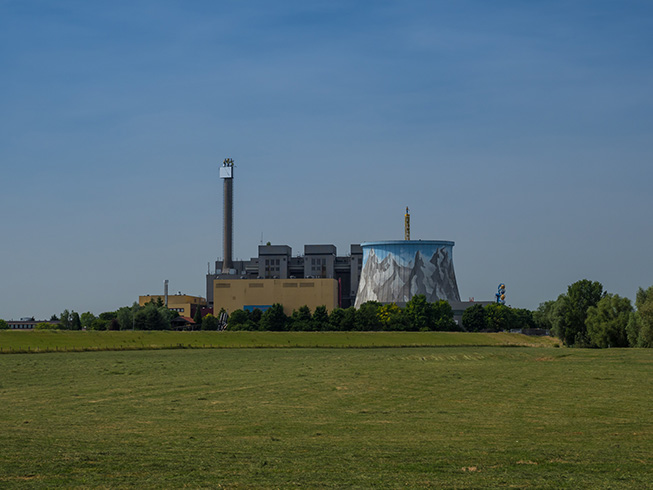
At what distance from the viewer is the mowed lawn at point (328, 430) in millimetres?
13992

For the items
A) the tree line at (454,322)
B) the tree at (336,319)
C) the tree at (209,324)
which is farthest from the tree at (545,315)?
the tree at (209,324)

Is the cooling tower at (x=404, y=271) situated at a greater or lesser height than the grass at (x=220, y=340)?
greater

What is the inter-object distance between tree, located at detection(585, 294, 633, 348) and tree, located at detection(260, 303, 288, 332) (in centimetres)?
7106

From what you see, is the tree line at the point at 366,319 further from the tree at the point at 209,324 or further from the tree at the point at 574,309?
the tree at the point at 574,309

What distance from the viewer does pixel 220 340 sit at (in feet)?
308

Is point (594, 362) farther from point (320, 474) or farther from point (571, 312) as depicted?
point (571, 312)

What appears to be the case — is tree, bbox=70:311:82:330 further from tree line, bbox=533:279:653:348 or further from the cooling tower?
tree line, bbox=533:279:653:348

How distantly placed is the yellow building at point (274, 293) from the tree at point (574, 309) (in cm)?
8472

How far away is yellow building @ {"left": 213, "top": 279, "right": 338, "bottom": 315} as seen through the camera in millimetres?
186500

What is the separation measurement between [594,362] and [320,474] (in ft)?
141

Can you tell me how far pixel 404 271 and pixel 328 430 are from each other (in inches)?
6087

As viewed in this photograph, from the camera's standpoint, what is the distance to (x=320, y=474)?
1403 centimetres

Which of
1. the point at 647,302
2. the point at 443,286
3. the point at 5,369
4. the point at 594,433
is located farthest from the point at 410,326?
the point at 594,433

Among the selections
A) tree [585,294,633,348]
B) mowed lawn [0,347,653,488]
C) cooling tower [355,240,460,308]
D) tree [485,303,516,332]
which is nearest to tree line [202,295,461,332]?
tree [485,303,516,332]
